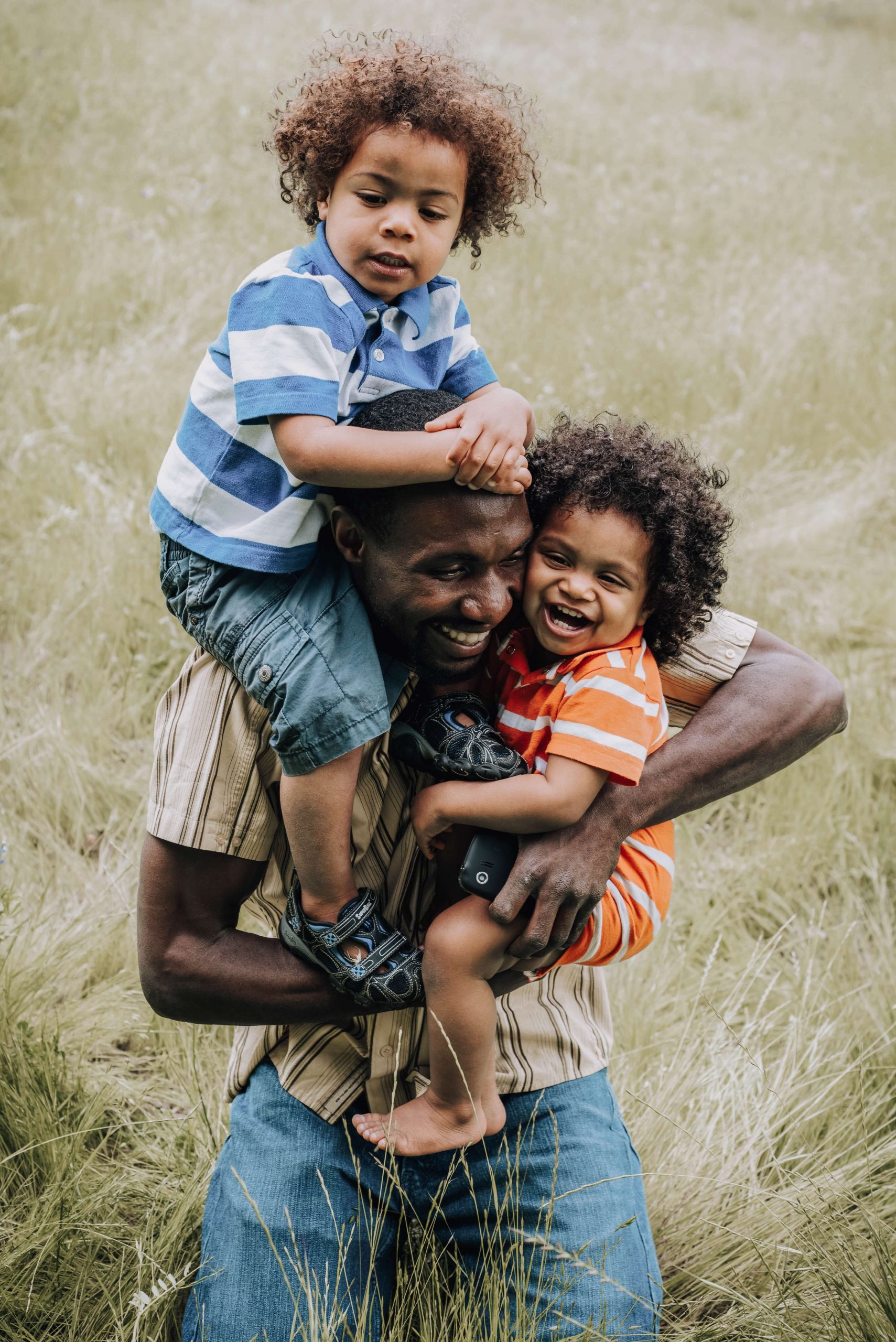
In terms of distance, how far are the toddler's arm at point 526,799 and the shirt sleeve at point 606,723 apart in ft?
0.09

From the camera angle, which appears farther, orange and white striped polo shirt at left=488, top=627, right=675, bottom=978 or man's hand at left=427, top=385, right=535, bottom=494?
orange and white striped polo shirt at left=488, top=627, right=675, bottom=978

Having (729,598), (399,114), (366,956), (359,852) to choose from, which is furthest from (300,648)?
(729,598)

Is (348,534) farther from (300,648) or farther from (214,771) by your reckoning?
(214,771)

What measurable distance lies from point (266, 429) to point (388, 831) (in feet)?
2.55

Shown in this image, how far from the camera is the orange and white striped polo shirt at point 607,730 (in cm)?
182

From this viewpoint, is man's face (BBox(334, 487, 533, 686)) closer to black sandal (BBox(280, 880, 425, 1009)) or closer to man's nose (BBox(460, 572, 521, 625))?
man's nose (BBox(460, 572, 521, 625))

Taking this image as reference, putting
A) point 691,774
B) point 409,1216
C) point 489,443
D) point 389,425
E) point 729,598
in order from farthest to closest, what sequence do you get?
point 729,598
point 409,1216
point 691,774
point 389,425
point 489,443

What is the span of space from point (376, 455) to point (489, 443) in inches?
7.0

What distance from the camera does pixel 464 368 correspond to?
211cm

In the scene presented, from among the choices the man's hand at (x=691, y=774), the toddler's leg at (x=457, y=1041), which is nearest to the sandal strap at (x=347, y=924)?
the toddler's leg at (x=457, y=1041)

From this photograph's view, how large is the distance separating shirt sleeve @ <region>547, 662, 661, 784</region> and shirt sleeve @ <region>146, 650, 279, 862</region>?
0.54m

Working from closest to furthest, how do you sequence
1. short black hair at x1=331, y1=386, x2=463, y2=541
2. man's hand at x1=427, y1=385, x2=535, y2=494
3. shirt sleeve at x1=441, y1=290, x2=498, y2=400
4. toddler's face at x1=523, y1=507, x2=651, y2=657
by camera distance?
man's hand at x1=427, y1=385, x2=535, y2=494
short black hair at x1=331, y1=386, x2=463, y2=541
toddler's face at x1=523, y1=507, x2=651, y2=657
shirt sleeve at x1=441, y1=290, x2=498, y2=400

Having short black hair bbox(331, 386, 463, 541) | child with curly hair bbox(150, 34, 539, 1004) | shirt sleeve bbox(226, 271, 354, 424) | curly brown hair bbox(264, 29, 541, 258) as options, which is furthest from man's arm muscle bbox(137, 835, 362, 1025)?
curly brown hair bbox(264, 29, 541, 258)

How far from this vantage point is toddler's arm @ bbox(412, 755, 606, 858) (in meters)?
1.81
